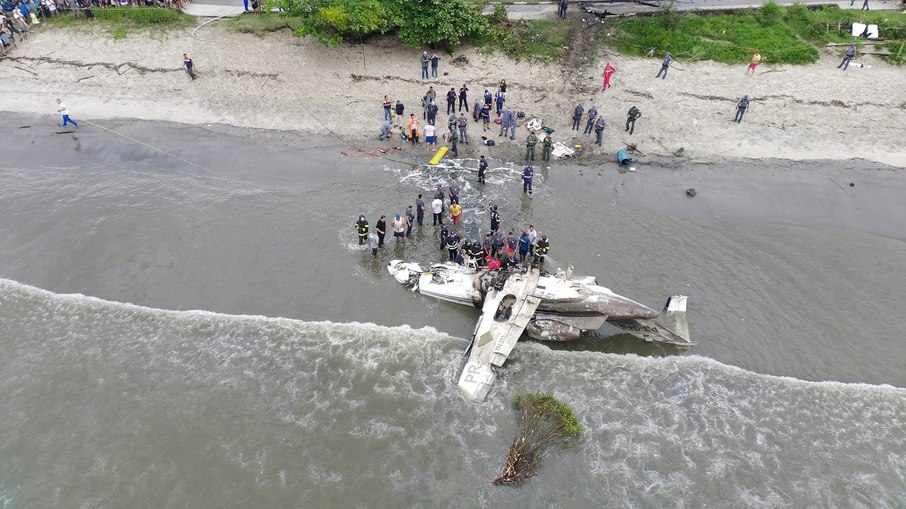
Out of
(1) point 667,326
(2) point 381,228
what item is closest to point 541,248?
(1) point 667,326

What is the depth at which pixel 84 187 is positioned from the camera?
27516mm

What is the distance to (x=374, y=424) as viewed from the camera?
17484 mm

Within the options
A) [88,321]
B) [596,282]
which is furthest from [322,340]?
[596,282]

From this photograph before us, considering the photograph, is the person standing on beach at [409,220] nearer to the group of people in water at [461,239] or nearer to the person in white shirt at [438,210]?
the group of people in water at [461,239]

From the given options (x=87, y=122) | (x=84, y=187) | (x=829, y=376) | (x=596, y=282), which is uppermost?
(x=87, y=122)

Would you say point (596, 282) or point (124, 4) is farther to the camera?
point (124, 4)

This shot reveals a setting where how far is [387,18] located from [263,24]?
30.6 feet

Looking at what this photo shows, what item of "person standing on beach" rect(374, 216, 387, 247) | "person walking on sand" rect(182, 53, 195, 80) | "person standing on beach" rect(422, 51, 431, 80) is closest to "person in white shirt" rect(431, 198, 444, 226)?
"person standing on beach" rect(374, 216, 387, 247)

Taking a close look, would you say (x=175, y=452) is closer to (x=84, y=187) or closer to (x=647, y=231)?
(x=84, y=187)

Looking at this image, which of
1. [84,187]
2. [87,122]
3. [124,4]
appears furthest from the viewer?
[124,4]

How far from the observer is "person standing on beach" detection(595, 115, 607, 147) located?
28.6 m

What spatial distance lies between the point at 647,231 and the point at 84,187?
28483 millimetres

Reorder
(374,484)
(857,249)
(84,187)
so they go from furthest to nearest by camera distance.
Result: (84,187)
(857,249)
(374,484)

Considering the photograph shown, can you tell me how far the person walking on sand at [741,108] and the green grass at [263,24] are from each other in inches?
1134
